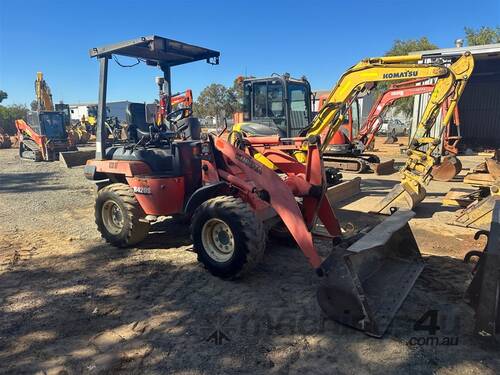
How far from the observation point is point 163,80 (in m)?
6.25

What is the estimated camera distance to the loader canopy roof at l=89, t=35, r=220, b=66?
492cm

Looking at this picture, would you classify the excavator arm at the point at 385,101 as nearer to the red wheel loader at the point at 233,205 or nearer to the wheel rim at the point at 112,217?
the red wheel loader at the point at 233,205

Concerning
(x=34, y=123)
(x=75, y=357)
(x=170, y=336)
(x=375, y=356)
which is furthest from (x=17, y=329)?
(x=34, y=123)

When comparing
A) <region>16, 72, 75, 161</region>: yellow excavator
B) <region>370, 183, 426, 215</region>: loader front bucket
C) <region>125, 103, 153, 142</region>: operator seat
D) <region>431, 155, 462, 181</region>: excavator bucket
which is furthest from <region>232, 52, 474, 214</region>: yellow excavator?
<region>16, 72, 75, 161</region>: yellow excavator

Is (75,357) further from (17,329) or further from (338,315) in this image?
(338,315)

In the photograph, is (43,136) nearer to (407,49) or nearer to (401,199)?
(401,199)

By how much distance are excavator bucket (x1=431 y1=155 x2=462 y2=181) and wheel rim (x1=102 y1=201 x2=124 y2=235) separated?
29.8 ft

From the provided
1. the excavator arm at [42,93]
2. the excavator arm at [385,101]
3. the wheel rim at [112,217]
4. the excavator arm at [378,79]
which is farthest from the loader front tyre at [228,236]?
the excavator arm at [42,93]

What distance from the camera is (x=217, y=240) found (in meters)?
4.37

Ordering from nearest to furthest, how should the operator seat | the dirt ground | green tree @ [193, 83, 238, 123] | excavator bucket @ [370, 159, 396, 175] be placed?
1. the dirt ground
2. the operator seat
3. excavator bucket @ [370, 159, 396, 175]
4. green tree @ [193, 83, 238, 123]

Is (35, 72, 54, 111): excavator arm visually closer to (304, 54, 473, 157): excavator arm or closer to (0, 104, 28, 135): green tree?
(304, 54, 473, 157): excavator arm

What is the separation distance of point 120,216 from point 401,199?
507cm

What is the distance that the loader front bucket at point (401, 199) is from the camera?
23.8 feet

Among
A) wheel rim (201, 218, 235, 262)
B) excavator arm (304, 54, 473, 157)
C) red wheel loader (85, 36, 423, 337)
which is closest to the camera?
red wheel loader (85, 36, 423, 337)
